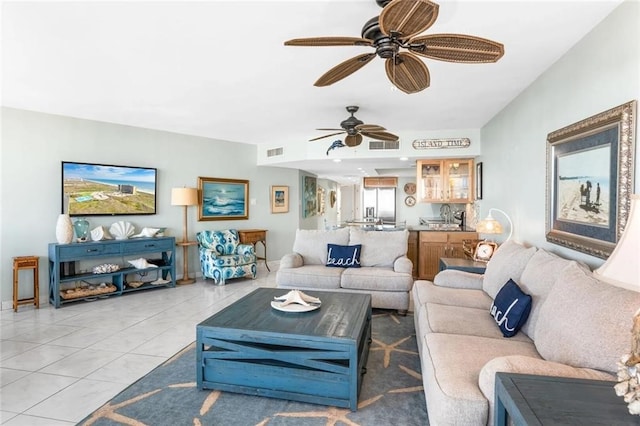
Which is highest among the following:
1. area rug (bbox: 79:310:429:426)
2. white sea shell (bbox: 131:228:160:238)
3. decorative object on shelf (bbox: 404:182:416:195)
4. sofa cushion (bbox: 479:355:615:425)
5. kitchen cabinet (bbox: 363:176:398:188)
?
kitchen cabinet (bbox: 363:176:398:188)

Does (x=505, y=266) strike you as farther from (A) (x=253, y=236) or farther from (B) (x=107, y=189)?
(B) (x=107, y=189)

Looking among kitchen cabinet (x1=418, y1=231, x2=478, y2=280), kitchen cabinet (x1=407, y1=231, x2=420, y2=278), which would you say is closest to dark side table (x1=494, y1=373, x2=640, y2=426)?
kitchen cabinet (x1=418, y1=231, x2=478, y2=280)

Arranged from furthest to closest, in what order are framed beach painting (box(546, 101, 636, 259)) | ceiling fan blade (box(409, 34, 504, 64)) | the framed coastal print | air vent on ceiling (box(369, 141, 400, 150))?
the framed coastal print, air vent on ceiling (box(369, 141, 400, 150)), framed beach painting (box(546, 101, 636, 259)), ceiling fan blade (box(409, 34, 504, 64))

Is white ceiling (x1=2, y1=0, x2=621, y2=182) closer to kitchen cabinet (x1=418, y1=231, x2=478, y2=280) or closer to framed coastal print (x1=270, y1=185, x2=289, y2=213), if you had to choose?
kitchen cabinet (x1=418, y1=231, x2=478, y2=280)

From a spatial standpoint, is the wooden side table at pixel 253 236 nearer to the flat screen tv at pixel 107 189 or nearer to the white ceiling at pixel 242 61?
the flat screen tv at pixel 107 189

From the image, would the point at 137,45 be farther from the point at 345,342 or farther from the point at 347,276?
the point at 347,276

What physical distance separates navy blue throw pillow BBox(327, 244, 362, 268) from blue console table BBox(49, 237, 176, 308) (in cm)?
257

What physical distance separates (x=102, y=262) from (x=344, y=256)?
3524mm

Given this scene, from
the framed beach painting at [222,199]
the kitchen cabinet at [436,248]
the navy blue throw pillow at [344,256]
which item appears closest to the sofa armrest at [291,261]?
the navy blue throw pillow at [344,256]

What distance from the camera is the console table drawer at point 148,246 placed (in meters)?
4.97

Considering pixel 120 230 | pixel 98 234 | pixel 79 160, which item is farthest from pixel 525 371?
pixel 79 160

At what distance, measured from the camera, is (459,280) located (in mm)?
3416

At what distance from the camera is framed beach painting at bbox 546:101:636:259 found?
1986 mm

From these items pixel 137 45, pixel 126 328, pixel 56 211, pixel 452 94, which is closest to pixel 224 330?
pixel 126 328
